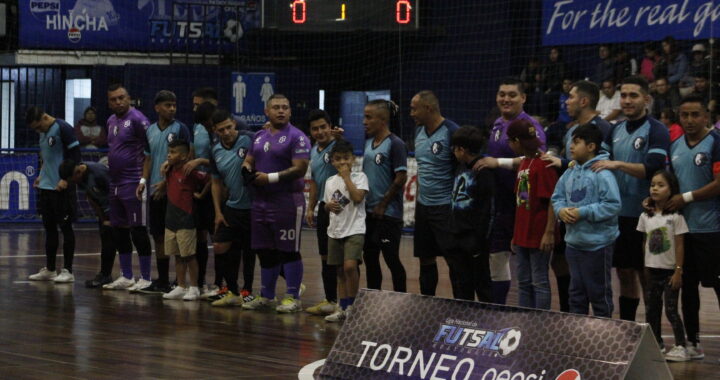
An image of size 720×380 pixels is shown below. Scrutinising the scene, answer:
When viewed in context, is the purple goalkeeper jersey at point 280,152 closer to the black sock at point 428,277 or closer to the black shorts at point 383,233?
the black shorts at point 383,233

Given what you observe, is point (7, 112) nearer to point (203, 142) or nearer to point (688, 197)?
point (203, 142)

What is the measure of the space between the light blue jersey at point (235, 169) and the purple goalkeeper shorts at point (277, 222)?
39 cm

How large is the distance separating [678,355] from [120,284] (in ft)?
21.1

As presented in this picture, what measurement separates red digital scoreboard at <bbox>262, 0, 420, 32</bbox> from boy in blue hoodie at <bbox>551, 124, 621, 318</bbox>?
503 inches

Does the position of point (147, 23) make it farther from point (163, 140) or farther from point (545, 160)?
point (545, 160)

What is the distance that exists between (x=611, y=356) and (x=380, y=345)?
1.49 meters

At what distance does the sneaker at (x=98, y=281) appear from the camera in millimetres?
12773

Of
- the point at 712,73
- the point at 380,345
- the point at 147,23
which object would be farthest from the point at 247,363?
the point at 147,23

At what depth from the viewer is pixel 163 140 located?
12250 millimetres

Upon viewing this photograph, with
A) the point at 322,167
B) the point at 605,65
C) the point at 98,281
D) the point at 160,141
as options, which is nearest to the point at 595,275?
the point at 322,167

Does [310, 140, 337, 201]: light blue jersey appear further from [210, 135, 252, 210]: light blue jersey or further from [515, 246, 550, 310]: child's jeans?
[515, 246, 550, 310]: child's jeans

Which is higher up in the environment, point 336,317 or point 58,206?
point 58,206

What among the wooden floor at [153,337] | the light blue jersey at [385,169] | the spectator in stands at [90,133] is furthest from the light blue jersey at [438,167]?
the spectator in stands at [90,133]

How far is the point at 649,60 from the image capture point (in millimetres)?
18969
